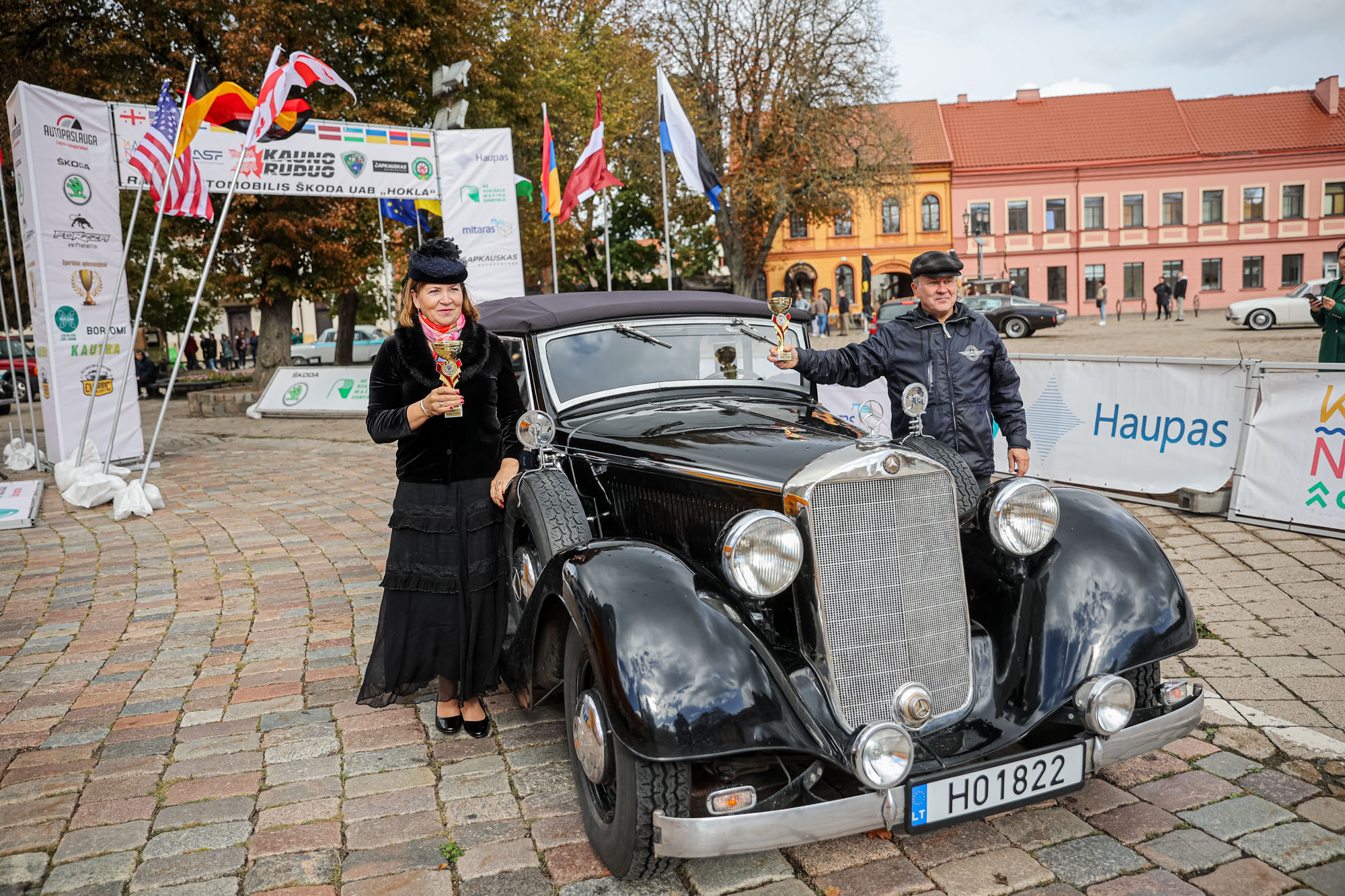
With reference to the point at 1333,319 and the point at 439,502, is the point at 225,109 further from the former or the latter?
the point at 1333,319

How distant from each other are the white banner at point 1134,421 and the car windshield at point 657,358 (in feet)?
13.3

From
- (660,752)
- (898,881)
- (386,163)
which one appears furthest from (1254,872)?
(386,163)

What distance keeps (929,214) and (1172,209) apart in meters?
11.6

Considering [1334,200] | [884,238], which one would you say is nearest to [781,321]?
[884,238]

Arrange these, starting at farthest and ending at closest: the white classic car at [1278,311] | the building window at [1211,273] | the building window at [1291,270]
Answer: the building window at [1211,273], the building window at [1291,270], the white classic car at [1278,311]

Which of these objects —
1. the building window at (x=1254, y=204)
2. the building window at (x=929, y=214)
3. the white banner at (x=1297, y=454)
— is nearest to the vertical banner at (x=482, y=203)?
the white banner at (x=1297, y=454)

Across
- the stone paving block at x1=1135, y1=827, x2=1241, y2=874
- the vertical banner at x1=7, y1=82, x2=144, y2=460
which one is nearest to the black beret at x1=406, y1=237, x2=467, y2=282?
the stone paving block at x1=1135, y1=827, x2=1241, y2=874

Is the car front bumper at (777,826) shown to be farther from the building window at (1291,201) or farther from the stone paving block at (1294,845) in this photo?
the building window at (1291,201)

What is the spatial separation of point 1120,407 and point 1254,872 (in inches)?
218

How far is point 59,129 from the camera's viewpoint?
31.8 feet

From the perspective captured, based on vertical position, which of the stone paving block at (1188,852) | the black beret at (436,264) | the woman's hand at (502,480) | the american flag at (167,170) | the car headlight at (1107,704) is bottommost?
the stone paving block at (1188,852)

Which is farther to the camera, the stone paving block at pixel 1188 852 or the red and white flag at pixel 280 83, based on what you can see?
the red and white flag at pixel 280 83

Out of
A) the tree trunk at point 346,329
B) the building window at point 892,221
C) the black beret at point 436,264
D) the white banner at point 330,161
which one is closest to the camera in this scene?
the black beret at point 436,264

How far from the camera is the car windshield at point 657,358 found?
13.9 feet
